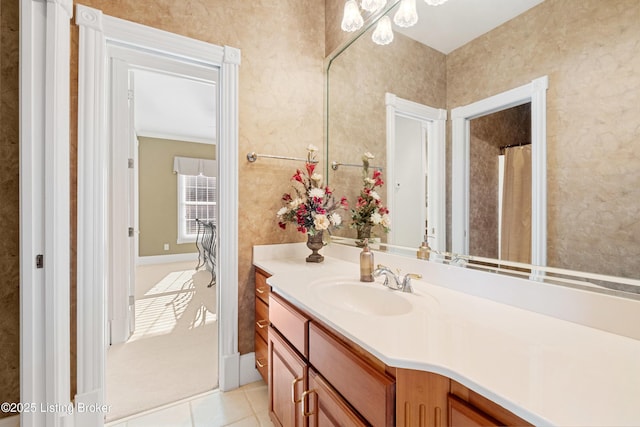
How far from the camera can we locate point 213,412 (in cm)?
155

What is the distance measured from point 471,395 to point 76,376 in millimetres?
1814

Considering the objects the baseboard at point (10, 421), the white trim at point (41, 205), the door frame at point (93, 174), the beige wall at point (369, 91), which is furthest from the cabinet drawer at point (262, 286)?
the baseboard at point (10, 421)

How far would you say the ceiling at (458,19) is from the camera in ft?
3.35

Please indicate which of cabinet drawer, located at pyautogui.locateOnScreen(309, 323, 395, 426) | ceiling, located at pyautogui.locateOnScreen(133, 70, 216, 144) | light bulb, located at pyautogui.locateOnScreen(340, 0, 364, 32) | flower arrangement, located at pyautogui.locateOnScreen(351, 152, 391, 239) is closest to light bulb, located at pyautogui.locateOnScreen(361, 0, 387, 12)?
light bulb, located at pyautogui.locateOnScreen(340, 0, 364, 32)

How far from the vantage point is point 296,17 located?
6.52 feet

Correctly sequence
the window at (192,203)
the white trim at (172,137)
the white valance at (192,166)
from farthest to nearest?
the window at (192,203), the white valance at (192,166), the white trim at (172,137)

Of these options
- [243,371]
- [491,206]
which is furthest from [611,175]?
[243,371]

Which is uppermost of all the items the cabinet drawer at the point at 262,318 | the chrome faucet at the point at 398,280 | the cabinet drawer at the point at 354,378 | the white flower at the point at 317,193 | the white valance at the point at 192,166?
the white valance at the point at 192,166

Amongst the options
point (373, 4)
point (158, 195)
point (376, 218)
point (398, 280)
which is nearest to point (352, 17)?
point (373, 4)

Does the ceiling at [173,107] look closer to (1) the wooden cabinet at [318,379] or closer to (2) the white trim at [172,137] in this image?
(2) the white trim at [172,137]

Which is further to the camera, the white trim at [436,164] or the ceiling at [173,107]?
the ceiling at [173,107]

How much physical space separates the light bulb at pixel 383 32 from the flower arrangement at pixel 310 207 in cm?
75

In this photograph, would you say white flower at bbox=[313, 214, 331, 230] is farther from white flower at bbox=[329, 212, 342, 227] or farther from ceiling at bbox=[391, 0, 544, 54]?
ceiling at bbox=[391, 0, 544, 54]

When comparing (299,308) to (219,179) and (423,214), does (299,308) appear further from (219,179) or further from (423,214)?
(219,179)
